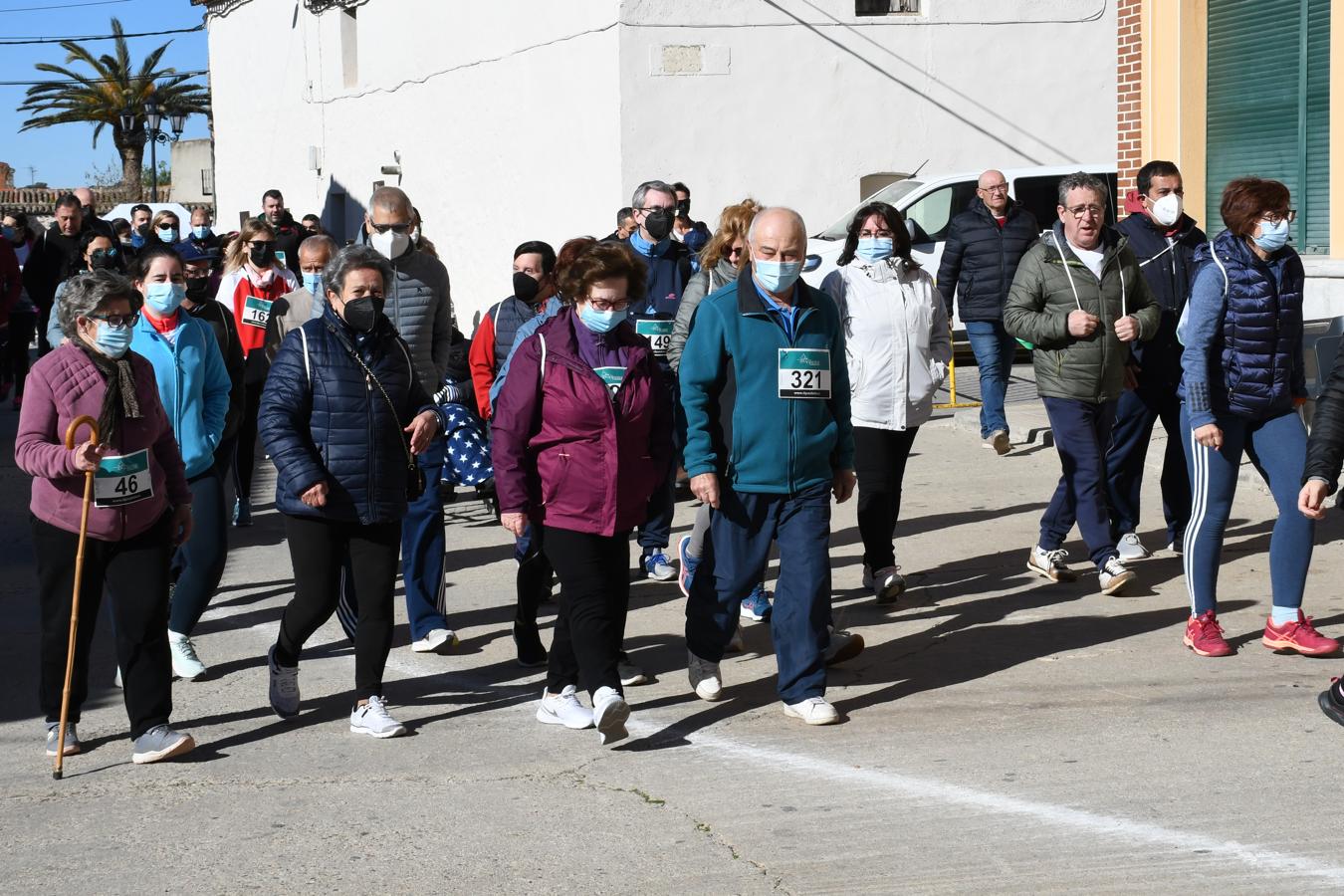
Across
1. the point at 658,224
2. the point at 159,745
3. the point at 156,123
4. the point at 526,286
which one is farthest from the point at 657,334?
the point at 156,123

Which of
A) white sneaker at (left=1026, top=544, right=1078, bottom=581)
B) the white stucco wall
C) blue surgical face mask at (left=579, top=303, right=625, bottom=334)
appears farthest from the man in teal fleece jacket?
the white stucco wall

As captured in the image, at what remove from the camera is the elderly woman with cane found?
227 inches

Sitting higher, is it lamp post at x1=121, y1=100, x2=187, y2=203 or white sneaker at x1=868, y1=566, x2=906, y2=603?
lamp post at x1=121, y1=100, x2=187, y2=203

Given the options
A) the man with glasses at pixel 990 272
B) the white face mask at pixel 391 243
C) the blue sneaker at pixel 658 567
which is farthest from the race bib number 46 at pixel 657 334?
the man with glasses at pixel 990 272

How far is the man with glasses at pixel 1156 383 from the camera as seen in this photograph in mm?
8812

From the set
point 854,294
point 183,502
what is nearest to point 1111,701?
point 854,294

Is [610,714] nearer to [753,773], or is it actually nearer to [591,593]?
[591,593]

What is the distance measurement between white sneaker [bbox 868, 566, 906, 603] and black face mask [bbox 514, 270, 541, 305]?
81.1 inches

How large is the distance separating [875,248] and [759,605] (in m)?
1.66

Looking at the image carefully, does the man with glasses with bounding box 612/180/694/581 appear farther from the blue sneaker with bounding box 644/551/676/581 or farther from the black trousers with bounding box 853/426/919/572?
the black trousers with bounding box 853/426/919/572

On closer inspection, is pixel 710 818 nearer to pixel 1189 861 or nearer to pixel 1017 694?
pixel 1189 861

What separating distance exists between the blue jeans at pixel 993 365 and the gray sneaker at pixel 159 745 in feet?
23.6

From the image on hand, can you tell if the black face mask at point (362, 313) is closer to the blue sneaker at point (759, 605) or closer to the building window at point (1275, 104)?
the blue sneaker at point (759, 605)

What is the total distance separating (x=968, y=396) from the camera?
1525 centimetres
